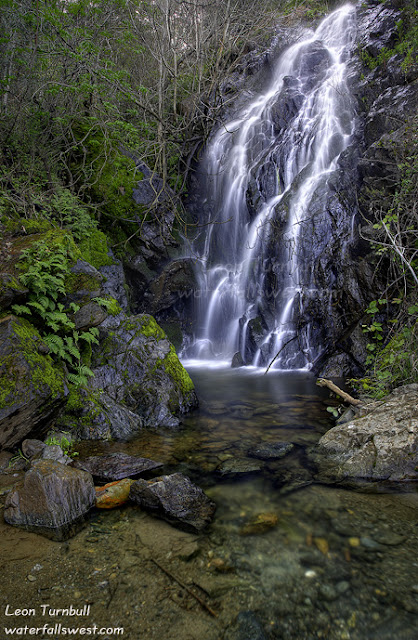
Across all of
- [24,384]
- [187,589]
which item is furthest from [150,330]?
[187,589]

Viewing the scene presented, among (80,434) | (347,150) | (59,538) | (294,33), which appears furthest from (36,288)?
(294,33)

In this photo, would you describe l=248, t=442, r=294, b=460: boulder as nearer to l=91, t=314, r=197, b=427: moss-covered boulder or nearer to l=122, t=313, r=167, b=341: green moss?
l=91, t=314, r=197, b=427: moss-covered boulder

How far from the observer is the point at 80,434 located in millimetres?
4648

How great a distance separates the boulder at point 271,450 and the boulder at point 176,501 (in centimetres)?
120

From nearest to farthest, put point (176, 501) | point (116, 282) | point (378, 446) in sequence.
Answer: point (176, 501) → point (378, 446) → point (116, 282)

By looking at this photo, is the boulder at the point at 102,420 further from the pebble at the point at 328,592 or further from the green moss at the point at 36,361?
the pebble at the point at 328,592

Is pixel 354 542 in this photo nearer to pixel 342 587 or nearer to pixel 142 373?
pixel 342 587

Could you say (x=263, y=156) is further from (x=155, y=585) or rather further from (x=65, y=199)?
(x=155, y=585)

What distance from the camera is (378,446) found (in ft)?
12.4

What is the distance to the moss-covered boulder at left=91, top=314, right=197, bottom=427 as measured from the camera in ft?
18.2

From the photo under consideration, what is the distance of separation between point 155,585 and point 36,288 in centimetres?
371

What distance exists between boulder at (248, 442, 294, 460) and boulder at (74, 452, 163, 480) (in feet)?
4.04

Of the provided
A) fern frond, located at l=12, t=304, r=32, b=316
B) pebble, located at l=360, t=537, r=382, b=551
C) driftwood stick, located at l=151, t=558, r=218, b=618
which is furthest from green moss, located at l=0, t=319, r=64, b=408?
pebble, located at l=360, t=537, r=382, b=551

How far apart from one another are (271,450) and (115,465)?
76.9 inches
